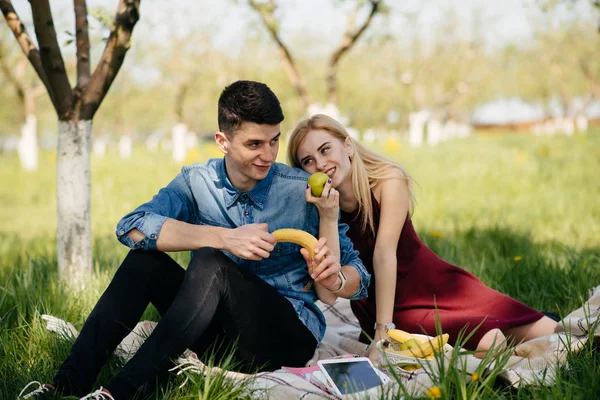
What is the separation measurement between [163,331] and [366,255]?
4.33 feet

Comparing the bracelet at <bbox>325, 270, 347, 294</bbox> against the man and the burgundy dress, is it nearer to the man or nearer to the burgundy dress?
the man

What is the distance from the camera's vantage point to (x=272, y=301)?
8.73 ft

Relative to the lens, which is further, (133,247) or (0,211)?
(0,211)

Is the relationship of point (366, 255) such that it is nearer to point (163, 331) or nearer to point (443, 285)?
point (443, 285)

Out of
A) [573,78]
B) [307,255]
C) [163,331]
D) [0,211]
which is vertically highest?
[573,78]

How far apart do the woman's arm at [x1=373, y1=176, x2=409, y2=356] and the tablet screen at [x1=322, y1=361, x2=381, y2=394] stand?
1.80 feet

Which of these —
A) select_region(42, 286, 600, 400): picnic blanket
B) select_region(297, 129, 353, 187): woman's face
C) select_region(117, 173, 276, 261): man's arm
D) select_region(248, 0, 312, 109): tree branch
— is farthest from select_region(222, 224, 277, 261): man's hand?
select_region(248, 0, 312, 109): tree branch

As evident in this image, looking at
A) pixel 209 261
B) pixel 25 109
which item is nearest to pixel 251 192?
pixel 209 261

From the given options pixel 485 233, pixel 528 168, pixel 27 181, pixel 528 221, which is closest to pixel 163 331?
pixel 485 233

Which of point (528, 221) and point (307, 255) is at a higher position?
point (307, 255)

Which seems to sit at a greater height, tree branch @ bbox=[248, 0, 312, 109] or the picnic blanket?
tree branch @ bbox=[248, 0, 312, 109]

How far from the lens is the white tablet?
A: 2461 mm

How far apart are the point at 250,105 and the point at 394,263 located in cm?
117

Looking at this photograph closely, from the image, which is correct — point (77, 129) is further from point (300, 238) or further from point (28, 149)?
point (28, 149)
